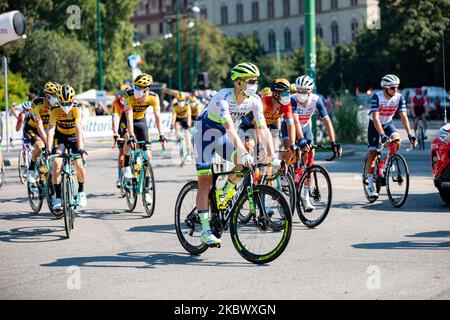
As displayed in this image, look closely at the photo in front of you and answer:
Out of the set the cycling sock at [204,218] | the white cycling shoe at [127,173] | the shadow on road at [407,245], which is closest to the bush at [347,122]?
the white cycling shoe at [127,173]

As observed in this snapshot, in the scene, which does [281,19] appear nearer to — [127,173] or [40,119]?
[40,119]

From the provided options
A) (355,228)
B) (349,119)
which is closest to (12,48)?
(349,119)

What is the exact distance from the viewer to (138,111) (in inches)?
568

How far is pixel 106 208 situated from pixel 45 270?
5456mm

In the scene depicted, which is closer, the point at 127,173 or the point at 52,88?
the point at 52,88

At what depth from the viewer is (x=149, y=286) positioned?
7984 mm

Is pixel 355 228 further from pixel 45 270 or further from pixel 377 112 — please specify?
pixel 45 270

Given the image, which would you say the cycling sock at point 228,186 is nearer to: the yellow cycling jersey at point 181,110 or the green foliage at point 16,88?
the yellow cycling jersey at point 181,110

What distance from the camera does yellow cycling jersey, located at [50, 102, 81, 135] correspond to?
492 inches

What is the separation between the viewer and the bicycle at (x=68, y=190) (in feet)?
36.6

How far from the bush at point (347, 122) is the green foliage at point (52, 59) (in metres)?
39.9

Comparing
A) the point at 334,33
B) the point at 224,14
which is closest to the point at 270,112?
the point at 334,33

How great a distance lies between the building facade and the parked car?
10026cm

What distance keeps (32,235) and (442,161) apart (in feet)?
19.5
